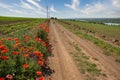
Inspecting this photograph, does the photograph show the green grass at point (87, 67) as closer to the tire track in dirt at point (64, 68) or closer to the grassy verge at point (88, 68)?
the grassy verge at point (88, 68)

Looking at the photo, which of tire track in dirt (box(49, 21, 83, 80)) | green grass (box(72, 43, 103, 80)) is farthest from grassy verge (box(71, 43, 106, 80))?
tire track in dirt (box(49, 21, 83, 80))

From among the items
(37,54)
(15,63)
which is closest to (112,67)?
(37,54)

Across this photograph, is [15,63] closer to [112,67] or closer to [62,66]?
[62,66]

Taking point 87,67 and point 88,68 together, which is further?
point 87,67

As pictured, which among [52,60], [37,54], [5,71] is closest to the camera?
[5,71]

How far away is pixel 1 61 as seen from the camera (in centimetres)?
453

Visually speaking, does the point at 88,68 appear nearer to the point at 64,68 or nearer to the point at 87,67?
the point at 87,67

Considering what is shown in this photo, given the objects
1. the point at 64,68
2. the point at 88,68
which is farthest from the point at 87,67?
the point at 64,68

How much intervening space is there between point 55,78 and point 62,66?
1.62 meters

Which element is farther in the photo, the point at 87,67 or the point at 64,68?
the point at 87,67

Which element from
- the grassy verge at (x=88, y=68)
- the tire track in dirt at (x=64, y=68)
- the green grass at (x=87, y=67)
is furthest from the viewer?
the green grass at (x=87, y=67)

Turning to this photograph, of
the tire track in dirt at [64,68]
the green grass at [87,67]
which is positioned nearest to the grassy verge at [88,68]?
the green grass at [87,67]

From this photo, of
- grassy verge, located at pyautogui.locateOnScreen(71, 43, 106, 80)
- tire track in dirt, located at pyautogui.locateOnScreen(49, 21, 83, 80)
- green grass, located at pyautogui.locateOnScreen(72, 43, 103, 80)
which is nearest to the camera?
tire track in dirt, located at pyautogui.locateOnScreen(49, 21, 83, 80)

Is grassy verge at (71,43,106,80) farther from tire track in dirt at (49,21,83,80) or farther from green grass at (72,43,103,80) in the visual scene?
tire track in dirt at (49,21,83,80)
